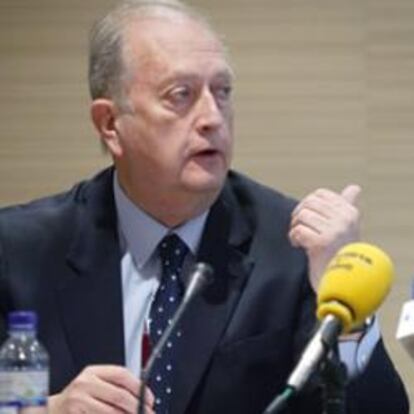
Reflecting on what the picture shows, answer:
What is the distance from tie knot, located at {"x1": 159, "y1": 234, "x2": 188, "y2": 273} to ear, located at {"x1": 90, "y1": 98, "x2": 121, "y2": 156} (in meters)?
0.21

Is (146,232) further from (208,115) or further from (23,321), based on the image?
(23,321)

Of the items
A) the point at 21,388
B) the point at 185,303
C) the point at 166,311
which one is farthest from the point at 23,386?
the point at 166,311

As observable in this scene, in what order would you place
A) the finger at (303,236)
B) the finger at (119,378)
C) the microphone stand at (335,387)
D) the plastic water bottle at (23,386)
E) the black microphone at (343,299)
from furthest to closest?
the finger at (303,236), the finger at (119,378), the plastic water bottle at (23,386), the microphone stand at (335,387), the black microphone at (343,299)

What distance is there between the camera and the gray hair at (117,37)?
240cm

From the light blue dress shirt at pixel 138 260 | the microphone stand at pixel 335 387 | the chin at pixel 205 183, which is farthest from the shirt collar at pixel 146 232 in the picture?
the microphone stand at pixel 335 387

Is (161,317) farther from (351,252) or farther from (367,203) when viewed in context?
(367,203)

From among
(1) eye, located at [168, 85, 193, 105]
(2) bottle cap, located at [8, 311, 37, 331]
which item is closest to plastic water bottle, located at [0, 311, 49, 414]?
(2) bottle cap, located at [8, 311, 37, 331]

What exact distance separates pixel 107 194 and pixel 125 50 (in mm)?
288

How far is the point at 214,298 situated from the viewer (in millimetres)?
2324

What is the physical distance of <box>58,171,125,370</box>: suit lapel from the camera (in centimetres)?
230

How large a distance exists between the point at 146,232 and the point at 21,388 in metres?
0.61

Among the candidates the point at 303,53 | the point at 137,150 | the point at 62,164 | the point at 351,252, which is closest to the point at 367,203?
the point at 303,53

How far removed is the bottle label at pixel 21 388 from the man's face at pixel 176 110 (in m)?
0.57

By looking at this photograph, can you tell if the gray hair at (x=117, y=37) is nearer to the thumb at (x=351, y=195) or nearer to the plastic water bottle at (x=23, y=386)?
the thumb at (x=351, y=195)
